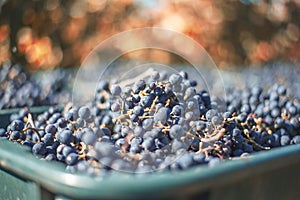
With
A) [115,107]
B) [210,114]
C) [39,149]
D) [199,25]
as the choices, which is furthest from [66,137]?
[199,25]

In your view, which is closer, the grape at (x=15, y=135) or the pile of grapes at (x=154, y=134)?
the pile of grapes at (x=154, y=134)

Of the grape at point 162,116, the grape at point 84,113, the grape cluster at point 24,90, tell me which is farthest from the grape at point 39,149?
the grape cluster at point 24,90

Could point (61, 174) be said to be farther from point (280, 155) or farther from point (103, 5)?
point (103, 5)

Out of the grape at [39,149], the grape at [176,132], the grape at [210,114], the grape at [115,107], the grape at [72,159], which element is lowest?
the grape at [72,159]

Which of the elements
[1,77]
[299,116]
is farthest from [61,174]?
[1,77]

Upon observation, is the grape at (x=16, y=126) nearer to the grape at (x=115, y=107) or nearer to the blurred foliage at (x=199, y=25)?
the grape at (x=115, y=107)

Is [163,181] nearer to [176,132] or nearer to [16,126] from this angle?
[176,132]
